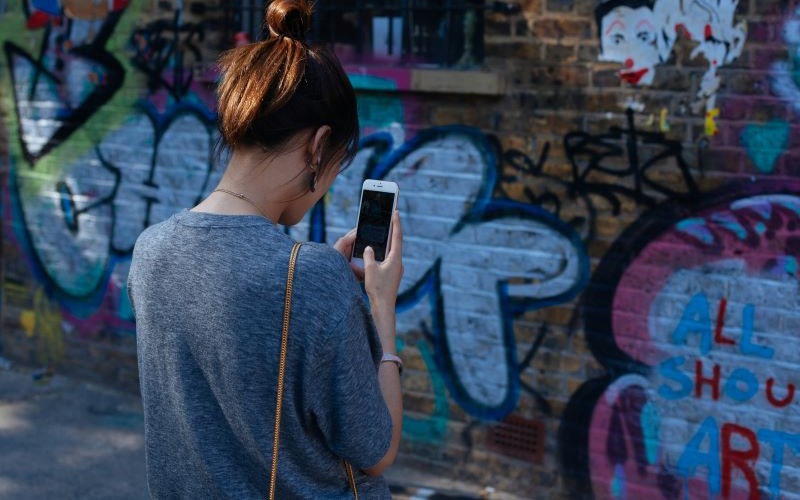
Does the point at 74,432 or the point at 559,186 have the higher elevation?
the point at 559,186

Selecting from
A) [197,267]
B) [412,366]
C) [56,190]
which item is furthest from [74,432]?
[197,267]

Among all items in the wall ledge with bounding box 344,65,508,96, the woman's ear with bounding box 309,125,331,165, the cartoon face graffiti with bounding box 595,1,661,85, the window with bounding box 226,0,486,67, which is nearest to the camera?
the woman's ear with bounding box 309,125,331,165

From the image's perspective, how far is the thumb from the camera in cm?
208

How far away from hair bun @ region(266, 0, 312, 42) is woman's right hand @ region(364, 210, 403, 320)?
442mm

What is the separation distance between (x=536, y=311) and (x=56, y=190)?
10.5 feet

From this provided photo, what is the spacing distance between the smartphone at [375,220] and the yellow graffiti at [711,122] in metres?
2.08

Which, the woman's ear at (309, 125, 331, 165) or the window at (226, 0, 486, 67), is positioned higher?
the window at (226, 0, 486, 67)

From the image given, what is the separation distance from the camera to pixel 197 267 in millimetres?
1878

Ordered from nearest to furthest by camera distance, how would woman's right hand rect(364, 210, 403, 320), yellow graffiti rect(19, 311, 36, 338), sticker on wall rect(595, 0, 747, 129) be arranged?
woman's right hand rect(364, 210, 403, 320) → sticker on wall rect(595, 0, 747, 129) → yellow graffiti rect(19, 311, 36, 338)

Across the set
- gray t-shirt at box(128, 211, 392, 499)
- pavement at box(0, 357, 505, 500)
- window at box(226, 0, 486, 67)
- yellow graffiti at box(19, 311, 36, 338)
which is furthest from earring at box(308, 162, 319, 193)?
yellow graffiti at box(19, 311, 36, 338)

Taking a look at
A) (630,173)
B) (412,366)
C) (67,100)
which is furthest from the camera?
(67,100)

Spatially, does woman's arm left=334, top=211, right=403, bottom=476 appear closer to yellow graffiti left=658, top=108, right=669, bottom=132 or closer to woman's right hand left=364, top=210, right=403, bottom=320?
woman's right hand left=364, top=210, right=403, bottom=320

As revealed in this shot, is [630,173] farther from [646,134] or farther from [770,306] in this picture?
[770,306]

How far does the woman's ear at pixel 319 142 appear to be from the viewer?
193 cm
